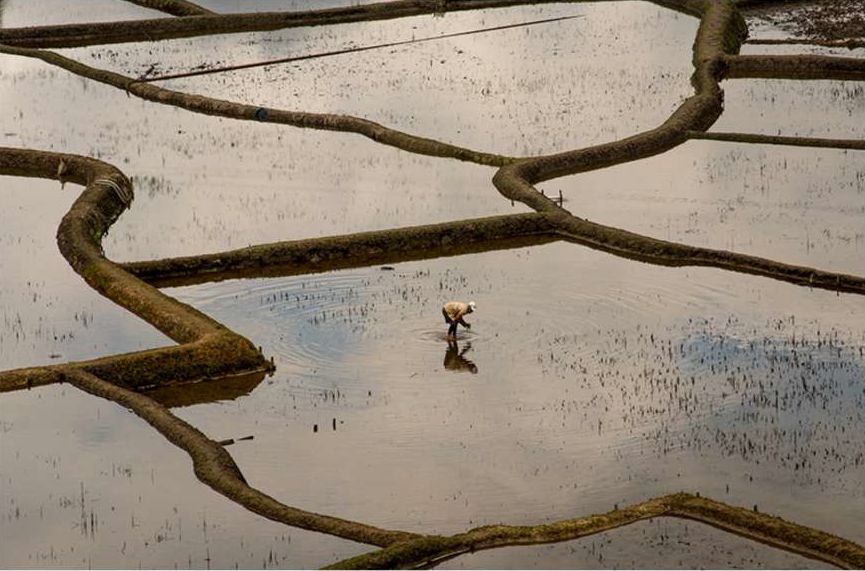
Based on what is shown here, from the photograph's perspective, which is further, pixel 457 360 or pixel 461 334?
pixel 461 334

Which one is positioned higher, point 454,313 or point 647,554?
point 454,313

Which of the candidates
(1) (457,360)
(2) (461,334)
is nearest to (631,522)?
(1) (457,360)

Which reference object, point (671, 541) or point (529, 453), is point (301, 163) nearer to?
point (529, 453)

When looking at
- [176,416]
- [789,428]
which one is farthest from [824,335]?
[176,416]

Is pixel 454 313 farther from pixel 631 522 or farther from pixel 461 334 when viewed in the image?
pixel 631 522

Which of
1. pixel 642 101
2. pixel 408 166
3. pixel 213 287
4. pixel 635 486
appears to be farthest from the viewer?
pixel 642 101

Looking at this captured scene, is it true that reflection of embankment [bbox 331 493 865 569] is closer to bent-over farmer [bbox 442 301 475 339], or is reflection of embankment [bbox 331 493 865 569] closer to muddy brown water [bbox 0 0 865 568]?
muddy brown water [bbox 0 0 865 568]

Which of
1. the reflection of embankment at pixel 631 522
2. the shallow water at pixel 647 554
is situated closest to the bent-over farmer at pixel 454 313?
the reflection of embankment at pixel 631 522

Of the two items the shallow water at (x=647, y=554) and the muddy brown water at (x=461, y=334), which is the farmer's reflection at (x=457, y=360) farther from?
the shallow water at (x=647, y=554)
